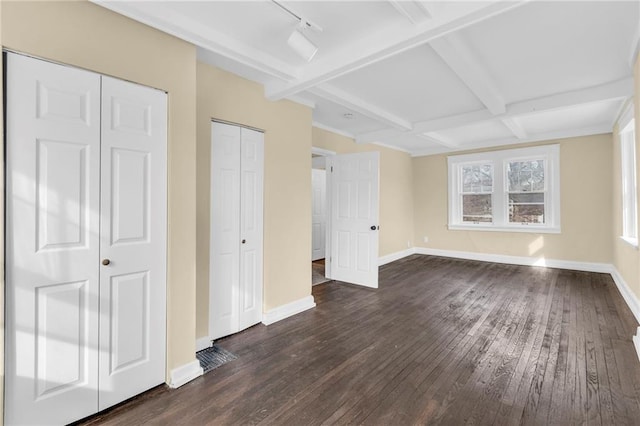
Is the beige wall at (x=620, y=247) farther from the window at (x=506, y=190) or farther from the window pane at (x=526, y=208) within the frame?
the window pane at (x=526, y=208)

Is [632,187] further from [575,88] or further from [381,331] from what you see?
[381,331]

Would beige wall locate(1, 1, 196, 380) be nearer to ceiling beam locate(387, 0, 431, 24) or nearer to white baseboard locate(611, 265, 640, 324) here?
ceiling beam locate(387, 0, 431, 24)

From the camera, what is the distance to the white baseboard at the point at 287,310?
3.21 metres

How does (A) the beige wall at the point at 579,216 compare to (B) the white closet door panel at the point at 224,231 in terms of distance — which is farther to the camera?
(A) the beige wall at the point at 579,216

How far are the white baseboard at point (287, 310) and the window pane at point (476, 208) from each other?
477 cm

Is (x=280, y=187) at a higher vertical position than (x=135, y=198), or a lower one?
higher

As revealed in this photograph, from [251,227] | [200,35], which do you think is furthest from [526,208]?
[200,35]

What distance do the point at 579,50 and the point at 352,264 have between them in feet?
11.7

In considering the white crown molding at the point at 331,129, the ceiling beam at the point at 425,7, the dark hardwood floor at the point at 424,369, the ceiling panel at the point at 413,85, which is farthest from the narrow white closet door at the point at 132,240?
the white crown molding at the point at 331,129

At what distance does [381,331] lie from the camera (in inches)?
119

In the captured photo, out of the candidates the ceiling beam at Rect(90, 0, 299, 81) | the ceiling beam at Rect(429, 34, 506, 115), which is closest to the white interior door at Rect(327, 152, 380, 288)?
the ceiling beam at Rect(429, 34, 506, 115)

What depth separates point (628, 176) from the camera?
3.94 metres

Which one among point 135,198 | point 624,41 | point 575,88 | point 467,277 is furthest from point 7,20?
point 467,277

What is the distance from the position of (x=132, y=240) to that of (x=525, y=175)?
6.86m
